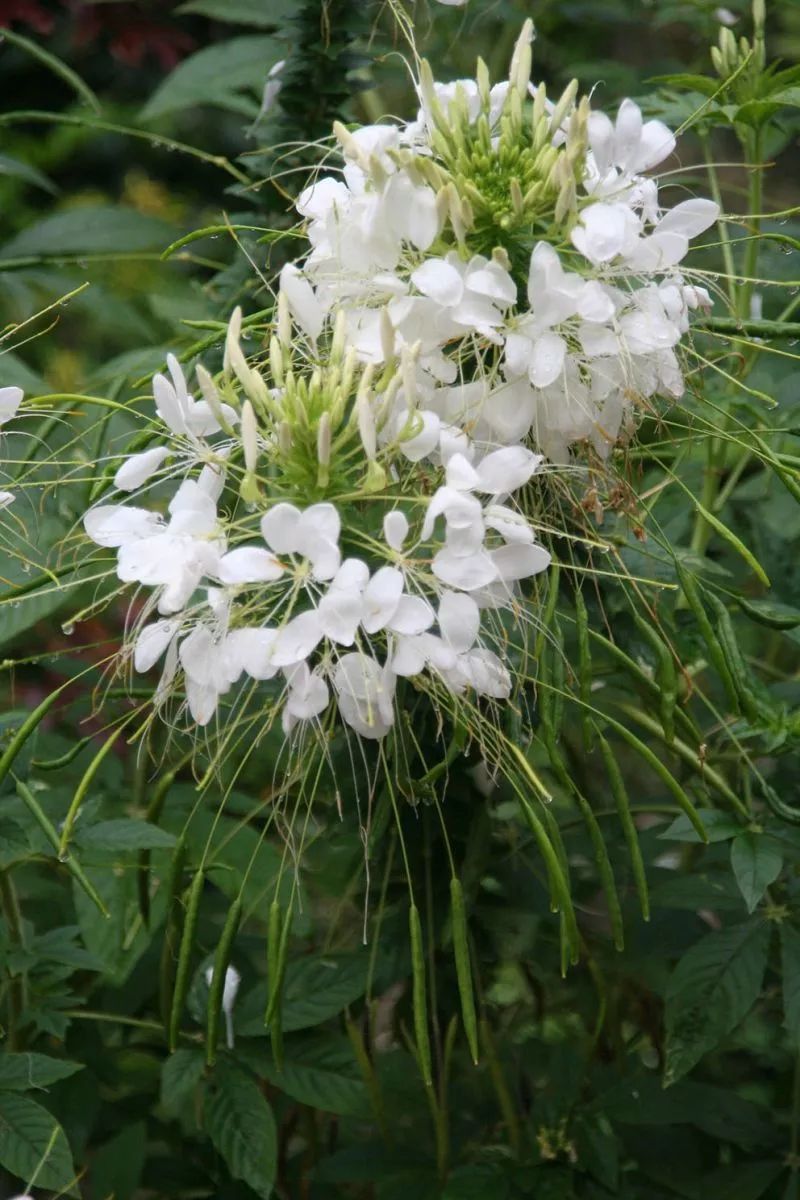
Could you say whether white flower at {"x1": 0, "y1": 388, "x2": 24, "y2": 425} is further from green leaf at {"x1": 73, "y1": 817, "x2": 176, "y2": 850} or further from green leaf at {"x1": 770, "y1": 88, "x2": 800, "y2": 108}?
green leaf at {"x1": 770, "y1": 88, "x2": 800, "y2": 108}

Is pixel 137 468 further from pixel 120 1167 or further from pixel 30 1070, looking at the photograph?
pixel 120 1167

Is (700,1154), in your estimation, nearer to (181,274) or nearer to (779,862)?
(779,862)

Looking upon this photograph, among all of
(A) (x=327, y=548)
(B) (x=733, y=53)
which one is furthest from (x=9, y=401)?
(B) (x=733, y=53)

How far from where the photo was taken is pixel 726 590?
78 cm

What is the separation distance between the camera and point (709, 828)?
83 centimetres

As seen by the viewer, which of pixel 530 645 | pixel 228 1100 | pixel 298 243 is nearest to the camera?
pixel 530 645

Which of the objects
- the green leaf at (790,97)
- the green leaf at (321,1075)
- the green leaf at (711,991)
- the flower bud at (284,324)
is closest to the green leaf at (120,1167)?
the green leaf at (321,1075)

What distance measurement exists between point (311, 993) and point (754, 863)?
1.03 feet

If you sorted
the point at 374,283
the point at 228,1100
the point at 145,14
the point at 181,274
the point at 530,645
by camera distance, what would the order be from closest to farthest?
1. the point at 374,283
2. the point at 530,645
3. the point at 228,1100
4. the point at 145,14
5. the point at 181,274

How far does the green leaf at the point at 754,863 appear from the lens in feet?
2.51

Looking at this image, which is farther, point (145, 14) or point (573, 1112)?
point (145, 14)

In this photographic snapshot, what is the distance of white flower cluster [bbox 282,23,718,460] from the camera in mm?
646

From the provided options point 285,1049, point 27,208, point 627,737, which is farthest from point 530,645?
point 27,208

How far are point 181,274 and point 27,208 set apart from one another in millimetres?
300
